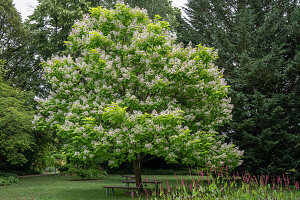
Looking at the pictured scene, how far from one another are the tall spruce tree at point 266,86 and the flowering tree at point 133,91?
128 inches

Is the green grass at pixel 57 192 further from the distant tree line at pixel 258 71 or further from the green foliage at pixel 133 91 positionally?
the distant tree line at pixel 258 71

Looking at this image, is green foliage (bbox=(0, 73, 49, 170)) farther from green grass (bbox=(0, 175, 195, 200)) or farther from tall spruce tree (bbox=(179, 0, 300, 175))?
tall spruce tree (bbox=(179, 0, 300, 175))

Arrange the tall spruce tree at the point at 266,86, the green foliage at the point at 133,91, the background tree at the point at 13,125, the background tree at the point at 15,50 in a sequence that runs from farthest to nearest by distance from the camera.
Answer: the background tree at the point at 15,50, the background tree at the point at 13,125, the tall spruce tree at the point at 266,86, the green foliage at the point at 133,91

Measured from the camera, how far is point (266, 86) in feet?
47.6

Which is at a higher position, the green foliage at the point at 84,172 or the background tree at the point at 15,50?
the background tree at the point at 15,50

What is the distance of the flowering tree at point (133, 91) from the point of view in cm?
938

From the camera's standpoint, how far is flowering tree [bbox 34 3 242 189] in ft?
30.8

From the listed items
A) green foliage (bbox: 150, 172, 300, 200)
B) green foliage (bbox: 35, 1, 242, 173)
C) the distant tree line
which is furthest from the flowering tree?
green foliage (bbox: 150, 172, 300, 200)

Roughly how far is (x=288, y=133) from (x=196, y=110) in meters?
5.54

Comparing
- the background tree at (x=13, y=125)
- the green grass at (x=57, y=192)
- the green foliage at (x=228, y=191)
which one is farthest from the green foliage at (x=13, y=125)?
the green foliage at (x=228, y=191)

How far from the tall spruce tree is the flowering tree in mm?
3258

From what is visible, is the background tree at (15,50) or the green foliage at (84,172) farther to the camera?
the background tree at (15,50)

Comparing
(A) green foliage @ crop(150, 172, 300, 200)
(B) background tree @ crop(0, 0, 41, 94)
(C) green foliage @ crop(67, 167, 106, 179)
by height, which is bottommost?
(C) green foliage @ crop(67, 167, 106, 179)

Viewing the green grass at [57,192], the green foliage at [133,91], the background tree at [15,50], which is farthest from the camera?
the background tree at [15,50]
